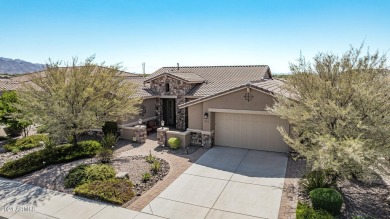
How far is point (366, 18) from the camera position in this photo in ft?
44.4

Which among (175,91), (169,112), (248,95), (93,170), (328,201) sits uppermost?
(175,91)

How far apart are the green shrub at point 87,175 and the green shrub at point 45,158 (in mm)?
2661

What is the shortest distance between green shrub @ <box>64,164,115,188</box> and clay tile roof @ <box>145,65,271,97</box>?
10191 millimetres

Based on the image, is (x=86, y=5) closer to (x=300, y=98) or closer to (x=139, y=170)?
(x=139, y=170)

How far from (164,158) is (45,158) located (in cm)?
654

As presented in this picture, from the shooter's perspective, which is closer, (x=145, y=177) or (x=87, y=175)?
(x=87, y=175)

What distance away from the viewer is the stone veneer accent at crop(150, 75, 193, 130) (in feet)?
66.2

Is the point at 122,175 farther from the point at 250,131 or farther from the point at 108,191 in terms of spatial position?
the point at 250,131

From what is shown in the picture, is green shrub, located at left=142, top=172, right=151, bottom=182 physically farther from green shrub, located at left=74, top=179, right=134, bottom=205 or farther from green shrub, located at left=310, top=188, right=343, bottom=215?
green shrub, located at left=310, top=188, right=343, bottom=215

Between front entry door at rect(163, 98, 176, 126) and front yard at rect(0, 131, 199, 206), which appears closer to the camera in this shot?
front yard at rect(0, 131, 199, 206)

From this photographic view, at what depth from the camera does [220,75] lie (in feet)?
75.6

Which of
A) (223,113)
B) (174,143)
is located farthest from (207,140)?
(174,143)

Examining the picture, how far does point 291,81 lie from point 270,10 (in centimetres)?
788

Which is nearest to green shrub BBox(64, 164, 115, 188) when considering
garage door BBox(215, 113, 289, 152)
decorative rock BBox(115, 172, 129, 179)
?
decorative rock BBox(115, 172, 129, 179)
